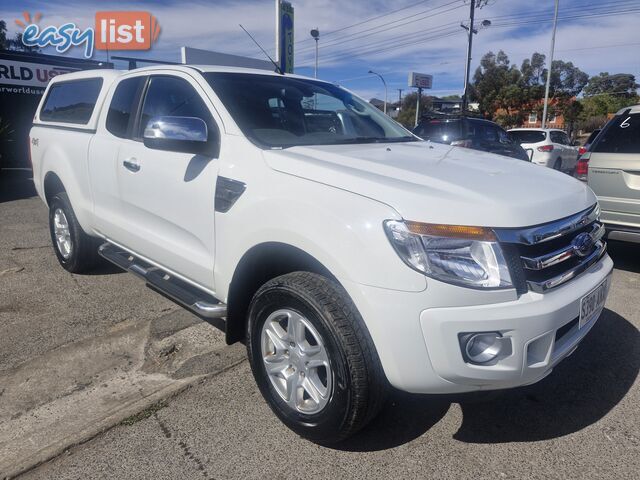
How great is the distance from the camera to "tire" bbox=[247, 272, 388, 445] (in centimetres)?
212

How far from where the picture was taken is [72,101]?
4723 mm

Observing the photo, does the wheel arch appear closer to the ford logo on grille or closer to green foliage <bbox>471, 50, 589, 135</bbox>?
the ford logo on grille

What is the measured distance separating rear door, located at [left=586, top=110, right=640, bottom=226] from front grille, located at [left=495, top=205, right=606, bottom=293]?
104 inches

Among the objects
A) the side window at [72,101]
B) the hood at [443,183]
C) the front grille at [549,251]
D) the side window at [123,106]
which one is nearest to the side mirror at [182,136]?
the hood at [443,183]

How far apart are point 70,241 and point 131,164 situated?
5.49ft

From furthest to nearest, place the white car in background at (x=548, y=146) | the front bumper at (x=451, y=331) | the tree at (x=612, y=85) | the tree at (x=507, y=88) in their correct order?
the tree at (x=612, y=85) → the tree at (x=507, y=88) → the white car in background at (x=548, y=146) → the front bumper at (x=451, y=331)

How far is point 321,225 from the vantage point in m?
2.20

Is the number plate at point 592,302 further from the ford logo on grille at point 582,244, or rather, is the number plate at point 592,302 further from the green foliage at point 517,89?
the green foliage at point 517,89

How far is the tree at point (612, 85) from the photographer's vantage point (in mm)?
65519

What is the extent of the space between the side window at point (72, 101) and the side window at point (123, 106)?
368 mm

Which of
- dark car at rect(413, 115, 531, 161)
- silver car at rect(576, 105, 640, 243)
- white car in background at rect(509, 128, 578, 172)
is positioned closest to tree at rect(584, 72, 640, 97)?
white car in background at rect(509, 128, 578, 172)

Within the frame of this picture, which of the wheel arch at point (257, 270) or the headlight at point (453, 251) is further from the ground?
the headlight at point (453, 251)

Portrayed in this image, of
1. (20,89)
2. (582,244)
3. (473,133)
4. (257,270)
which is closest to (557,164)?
(473,133)

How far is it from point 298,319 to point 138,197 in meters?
1.74
